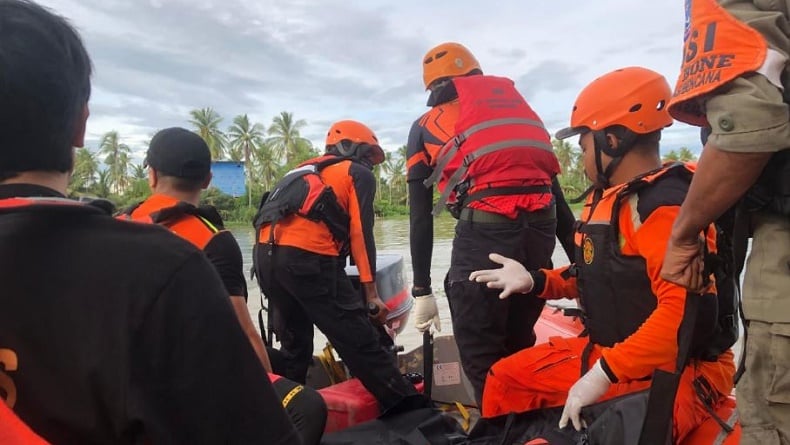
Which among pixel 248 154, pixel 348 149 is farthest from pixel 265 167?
pixel 348 149

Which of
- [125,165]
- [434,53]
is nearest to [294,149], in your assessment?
[125,165]

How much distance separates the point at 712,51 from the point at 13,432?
4.70 ft

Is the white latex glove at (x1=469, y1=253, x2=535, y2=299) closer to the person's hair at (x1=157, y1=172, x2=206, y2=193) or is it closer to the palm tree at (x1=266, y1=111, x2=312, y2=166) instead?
the person's hair at (x1=157, y1=172, x2=206, y2=193)

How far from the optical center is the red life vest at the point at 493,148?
2727 millimetres

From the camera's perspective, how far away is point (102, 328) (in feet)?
2.43

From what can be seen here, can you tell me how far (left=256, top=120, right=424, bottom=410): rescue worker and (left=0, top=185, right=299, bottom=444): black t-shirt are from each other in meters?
2.46

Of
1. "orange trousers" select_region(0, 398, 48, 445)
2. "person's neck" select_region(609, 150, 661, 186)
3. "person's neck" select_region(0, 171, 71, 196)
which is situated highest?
"person's neck" select_region(609, 150, 661, 186)

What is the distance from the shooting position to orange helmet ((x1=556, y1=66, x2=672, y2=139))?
2150mm

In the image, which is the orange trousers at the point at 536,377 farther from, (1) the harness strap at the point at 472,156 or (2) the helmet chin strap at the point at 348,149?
(2) the helmet chin strap at the point at 348,149

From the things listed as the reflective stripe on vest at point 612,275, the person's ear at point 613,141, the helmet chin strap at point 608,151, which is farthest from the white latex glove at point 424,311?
the person's ear at point 613,141

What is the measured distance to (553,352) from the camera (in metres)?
2.32

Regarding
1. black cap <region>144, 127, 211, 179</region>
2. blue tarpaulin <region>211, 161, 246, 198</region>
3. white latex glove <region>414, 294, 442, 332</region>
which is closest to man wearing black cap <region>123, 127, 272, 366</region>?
black cap <region>144, 127, 211, 179</region>

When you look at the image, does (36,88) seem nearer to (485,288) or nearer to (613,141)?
(613,141)

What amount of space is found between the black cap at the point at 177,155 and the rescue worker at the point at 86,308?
1791 millimetres
